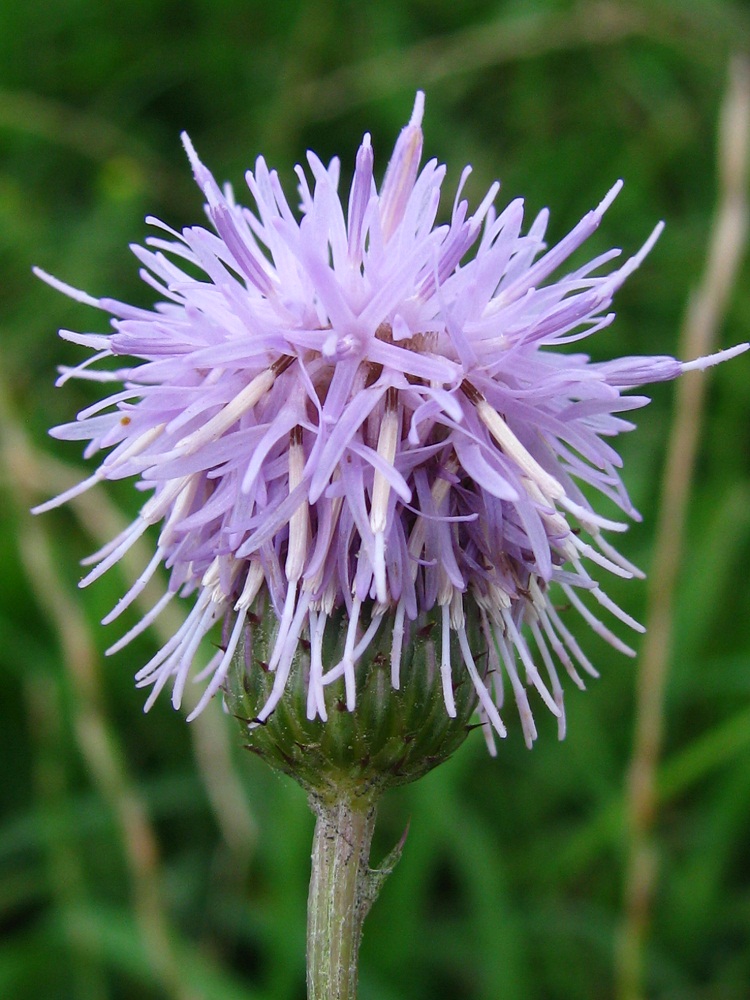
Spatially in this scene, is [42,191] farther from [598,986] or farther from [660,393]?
[598,986]

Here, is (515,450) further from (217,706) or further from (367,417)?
(217,706)

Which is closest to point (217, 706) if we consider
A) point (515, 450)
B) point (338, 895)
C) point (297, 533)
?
point (338, 895)

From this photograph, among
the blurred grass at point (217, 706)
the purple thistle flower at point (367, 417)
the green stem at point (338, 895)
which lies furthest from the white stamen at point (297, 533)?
the blurred grass at point (217, 706)

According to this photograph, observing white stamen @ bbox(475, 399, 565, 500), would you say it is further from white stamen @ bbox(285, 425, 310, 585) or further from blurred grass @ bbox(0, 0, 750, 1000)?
blurred grass @ bbox(0, 0, 750, 1000)

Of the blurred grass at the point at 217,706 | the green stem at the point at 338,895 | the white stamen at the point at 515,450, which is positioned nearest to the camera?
the white stamen at the point at 515,450

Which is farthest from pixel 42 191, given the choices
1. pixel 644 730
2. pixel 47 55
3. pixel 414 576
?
pixel 414 576

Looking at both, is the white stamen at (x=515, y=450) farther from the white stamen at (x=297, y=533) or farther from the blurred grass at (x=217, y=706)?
the blurred grass at (x=217, y=706)

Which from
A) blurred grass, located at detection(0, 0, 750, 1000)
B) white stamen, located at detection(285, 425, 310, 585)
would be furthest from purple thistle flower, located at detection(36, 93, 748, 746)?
blurred grass, located at detection(0, 0, 750, 1000)
